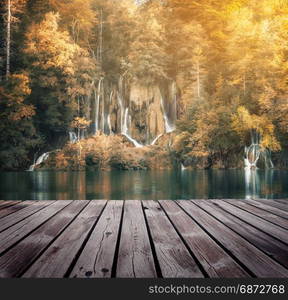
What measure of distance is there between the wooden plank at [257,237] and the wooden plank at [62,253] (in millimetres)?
689

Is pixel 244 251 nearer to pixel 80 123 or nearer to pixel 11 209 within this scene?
pixel 11 209

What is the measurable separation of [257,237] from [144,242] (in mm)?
485

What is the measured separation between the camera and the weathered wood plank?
1821mm

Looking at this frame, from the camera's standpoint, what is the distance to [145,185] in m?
3.86

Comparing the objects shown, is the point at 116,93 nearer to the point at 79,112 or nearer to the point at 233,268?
the point at 79,112

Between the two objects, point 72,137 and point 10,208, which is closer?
point 10,208

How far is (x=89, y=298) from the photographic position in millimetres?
774

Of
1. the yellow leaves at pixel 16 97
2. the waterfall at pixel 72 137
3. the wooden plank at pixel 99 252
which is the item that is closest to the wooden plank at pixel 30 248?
the wooden plank at pixel 99 252

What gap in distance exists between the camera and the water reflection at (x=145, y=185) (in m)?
3.64

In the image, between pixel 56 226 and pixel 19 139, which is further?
pixel 19 139

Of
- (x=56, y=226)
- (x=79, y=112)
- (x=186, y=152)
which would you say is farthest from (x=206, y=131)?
(x=56, y=226)

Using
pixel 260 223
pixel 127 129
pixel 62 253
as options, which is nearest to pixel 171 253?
pixel 62 253

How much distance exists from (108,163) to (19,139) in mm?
1311

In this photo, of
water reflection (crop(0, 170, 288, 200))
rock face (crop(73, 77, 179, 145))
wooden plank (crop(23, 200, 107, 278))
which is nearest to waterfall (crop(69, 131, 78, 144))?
rock face (crop(73, 77, 179, 145))
